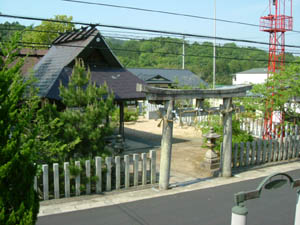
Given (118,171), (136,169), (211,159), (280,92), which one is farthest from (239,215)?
(280,92)

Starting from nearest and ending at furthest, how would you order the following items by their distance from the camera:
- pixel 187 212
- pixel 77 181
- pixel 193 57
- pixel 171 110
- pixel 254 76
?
pixel 187 212, pixel 77 181, pixel 171 110, pixel 254 76, pixel 193 57

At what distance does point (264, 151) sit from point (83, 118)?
6.82m

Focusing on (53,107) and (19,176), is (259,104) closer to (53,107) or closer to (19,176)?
(53,107)

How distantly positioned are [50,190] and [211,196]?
410cm

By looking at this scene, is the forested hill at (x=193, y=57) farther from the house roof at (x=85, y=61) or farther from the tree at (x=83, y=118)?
the tree at (x=83, y=118)

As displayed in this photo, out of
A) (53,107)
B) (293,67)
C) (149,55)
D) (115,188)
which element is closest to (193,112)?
(115,188)

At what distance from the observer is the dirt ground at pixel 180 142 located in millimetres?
11234

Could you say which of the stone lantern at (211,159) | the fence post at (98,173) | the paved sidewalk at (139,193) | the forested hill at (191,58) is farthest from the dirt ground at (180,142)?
the forested hill at (191,58)

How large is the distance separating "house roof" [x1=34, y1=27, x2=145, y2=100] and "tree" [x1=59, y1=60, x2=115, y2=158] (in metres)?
3.54

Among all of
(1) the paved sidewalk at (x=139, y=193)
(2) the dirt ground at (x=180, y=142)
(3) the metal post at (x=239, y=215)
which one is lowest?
(1) the paved sidewalk at (x=139, y=193)

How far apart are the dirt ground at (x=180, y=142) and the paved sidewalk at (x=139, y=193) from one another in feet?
2.46

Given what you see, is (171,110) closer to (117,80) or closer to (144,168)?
(144,168)

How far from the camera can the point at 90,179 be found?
789cm

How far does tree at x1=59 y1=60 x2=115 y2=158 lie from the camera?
26.8 feet
